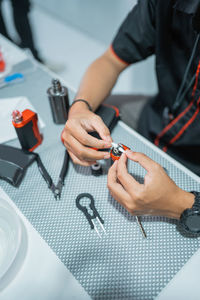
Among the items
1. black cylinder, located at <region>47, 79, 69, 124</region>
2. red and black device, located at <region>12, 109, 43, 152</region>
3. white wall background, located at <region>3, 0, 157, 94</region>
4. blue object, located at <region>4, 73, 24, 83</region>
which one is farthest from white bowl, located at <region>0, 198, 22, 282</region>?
white wall background, located at <region>3, 0, 157, 94</region>

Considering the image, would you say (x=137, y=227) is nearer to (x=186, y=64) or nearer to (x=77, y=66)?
(x=186, y=64)

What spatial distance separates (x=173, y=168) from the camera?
68 centimetres

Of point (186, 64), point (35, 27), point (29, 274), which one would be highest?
point (186, 64)

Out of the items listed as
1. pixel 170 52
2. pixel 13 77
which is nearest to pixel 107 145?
pixel 170 52

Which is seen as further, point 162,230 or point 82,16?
point 82,16

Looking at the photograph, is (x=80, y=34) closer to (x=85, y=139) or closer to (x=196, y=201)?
(x=85, y=139)

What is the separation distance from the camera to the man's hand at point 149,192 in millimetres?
508

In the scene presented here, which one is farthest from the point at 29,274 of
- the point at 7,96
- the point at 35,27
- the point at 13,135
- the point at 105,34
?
the point at 35,27

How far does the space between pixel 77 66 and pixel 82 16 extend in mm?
602

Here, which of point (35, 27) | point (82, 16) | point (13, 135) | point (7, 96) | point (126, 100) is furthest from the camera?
point (35, 27)

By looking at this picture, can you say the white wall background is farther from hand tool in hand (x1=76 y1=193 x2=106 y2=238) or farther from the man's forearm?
hand tool in hand (x1=76 y1=193 x2=106 y2=238)

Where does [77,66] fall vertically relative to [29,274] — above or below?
below

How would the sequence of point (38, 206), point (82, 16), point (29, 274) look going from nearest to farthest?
1. point (29, 274)
2. point (38, 206)
3. point (82, 16)

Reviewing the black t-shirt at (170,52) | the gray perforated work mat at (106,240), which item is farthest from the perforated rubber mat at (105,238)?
the black t-shirt at (170,52)
